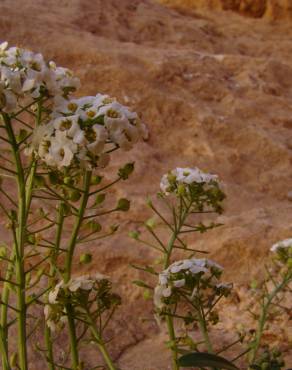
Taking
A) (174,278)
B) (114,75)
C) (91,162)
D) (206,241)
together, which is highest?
(91,162)

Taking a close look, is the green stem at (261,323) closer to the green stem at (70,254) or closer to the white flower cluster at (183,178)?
the white flower cluster at (183,178)

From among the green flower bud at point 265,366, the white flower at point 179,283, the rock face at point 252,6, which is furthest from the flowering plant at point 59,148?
the rock face at point 252,6

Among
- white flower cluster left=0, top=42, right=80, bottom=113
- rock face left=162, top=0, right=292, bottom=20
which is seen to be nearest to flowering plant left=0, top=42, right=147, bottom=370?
white flower cluster left=0, top=42, right=80, bottom=113

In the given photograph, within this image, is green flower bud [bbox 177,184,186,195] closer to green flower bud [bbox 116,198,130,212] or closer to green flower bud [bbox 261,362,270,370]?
green flower bud [bbox 116,198,130,212]

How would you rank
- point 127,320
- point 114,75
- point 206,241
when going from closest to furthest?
point 127,320 → point 206,241 → point 114,75

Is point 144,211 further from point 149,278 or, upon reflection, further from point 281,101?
point 281,101

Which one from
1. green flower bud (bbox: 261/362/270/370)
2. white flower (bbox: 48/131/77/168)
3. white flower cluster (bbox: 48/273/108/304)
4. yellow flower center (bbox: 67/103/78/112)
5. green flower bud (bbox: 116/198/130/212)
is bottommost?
green flower bud (bbox: 261/362/270/370)

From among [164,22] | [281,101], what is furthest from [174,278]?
[164,22]
